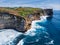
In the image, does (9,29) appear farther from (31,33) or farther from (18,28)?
(31,33)

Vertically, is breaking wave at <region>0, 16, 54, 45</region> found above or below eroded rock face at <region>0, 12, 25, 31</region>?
below

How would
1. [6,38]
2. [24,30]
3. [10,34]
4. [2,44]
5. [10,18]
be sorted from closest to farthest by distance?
[2,44]
[6,38]
[10,34]
[24,30]
[10,18]

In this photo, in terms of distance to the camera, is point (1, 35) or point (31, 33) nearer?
point (1, 35)

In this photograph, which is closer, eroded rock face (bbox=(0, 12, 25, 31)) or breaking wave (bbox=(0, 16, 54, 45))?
breaking wave (bbox=(0, 16, 54, 45))

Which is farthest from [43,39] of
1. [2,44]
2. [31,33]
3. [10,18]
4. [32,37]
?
[10,18]

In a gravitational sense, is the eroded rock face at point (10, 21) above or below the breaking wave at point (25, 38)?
above

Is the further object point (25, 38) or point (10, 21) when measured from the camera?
point (10, 21)

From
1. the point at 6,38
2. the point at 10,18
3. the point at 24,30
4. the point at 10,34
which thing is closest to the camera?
the point at 6,38

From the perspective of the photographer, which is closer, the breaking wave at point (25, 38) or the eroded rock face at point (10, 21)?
the breaking wave at point (25, 38)

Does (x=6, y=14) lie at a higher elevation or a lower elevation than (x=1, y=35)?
higher

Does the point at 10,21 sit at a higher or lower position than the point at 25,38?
higher

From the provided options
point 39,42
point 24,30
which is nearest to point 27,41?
point 39,42
